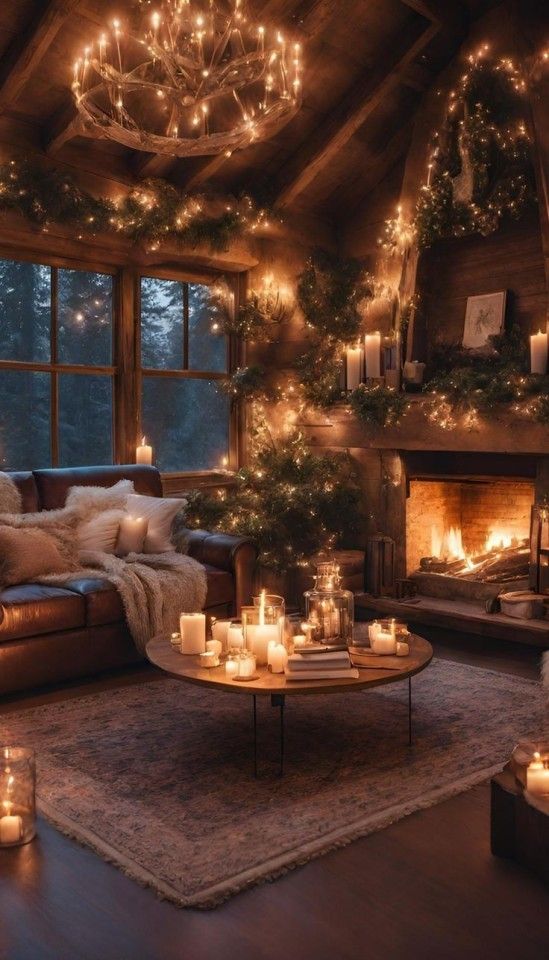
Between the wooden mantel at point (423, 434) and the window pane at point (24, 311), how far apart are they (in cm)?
177

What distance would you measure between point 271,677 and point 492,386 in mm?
2304

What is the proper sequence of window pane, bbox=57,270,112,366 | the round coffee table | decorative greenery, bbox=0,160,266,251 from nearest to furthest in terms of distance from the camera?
the round coffee table → decorative greenery, bbox=0,160,266,251 → window pane, bbox=57,270,112,366

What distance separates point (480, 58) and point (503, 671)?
129 inches

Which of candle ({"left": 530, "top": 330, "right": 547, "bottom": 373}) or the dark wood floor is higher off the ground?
candle ({"left": 530, "top": 330, "right": 547, "bottom": 373})

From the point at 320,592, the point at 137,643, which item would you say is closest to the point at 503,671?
the point at 320,592

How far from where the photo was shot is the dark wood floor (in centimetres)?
187

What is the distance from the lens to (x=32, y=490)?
14.4ft

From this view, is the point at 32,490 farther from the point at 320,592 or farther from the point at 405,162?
the point at 405,162

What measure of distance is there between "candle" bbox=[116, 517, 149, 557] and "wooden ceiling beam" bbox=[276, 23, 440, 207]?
2.46m

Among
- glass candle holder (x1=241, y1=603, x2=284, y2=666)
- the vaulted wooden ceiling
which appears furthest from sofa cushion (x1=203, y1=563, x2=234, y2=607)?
the vaulted wooden ceiling

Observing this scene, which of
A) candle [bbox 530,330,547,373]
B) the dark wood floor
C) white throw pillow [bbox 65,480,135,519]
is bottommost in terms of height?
the dark wood floor

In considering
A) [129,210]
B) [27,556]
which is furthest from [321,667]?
[129,210]

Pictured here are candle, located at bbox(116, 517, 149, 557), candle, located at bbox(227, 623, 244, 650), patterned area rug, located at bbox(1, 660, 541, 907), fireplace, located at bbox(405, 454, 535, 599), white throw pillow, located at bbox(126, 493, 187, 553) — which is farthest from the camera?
fireplace, located at bbox(405, 454, 535, 599)

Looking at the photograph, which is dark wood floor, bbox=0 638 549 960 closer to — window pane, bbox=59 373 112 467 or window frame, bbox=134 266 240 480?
window pane, bbox=59 373 112 467
